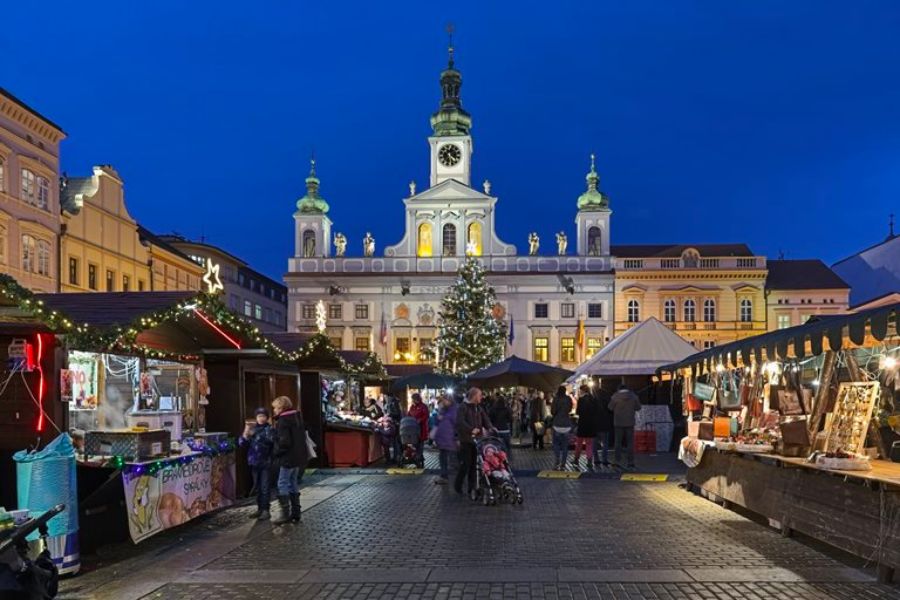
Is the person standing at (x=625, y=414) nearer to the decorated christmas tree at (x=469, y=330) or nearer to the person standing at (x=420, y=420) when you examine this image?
the person standing at (x=420, y=420)

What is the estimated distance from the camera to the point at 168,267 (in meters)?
50.0

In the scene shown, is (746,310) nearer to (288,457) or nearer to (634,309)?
(634,309)

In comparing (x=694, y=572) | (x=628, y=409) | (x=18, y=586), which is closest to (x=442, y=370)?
(x=628, y=409)

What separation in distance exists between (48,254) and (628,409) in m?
26.3

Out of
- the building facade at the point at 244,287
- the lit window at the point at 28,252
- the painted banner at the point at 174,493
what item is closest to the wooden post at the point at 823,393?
the painted banner at the point at 174,493

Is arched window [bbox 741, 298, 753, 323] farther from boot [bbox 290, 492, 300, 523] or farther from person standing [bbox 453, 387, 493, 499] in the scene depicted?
boot [bbox 290, 492, 300, 523]

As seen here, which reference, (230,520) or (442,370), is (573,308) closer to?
(442,370)

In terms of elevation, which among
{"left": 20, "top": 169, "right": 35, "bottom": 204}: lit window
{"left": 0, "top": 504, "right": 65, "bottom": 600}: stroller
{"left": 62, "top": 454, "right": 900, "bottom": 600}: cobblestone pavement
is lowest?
{"left": 62, "top": 454, "right": 900, "bottom": 600}: cobblestone pavement

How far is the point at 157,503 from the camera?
10609 millimetres

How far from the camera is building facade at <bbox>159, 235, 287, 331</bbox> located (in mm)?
63219

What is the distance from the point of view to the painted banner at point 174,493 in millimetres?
10047

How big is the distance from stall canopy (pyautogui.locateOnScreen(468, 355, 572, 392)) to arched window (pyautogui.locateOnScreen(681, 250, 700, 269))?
43.4 meters

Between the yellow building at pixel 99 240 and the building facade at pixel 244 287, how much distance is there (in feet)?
29.8

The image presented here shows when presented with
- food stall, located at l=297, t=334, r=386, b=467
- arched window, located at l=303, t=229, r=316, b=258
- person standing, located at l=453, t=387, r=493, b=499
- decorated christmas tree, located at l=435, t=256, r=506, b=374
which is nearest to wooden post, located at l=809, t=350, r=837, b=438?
person standing, located at l=453, t=387, r=493, b=499
